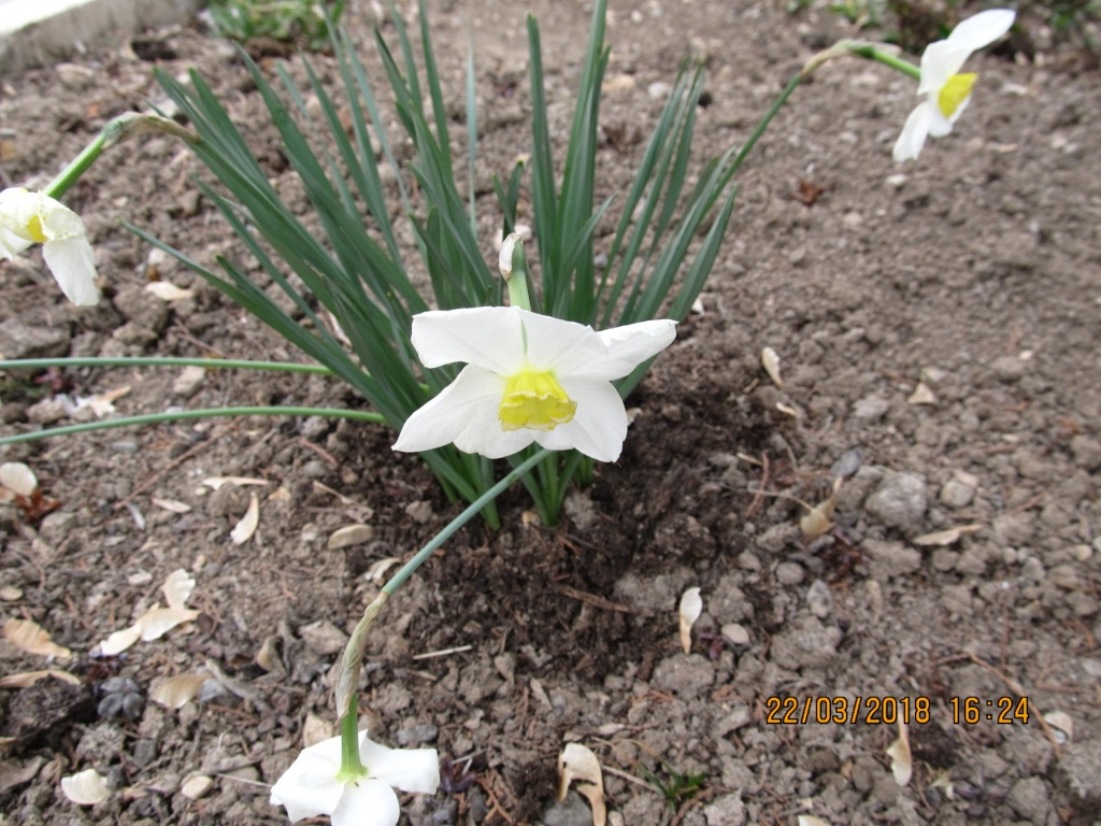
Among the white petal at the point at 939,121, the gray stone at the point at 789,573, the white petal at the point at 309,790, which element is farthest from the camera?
the gray stone at the point at 789,573

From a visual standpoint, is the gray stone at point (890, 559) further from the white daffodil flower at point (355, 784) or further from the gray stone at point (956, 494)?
the white daffodil flower at point (355, 784)

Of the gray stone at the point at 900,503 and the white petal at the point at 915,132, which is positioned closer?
the white petal at the point at 915,132

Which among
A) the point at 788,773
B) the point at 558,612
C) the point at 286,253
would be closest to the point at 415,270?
the point at 286,253

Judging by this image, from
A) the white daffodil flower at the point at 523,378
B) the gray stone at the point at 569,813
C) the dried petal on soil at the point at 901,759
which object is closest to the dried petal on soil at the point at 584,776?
the gray stone at the point at 569,813

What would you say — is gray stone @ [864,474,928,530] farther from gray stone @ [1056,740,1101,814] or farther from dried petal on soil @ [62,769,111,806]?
dried petal on soil @ [62,769,111,806]

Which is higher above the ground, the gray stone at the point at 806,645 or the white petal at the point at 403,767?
the white petal at the point at 403,767
